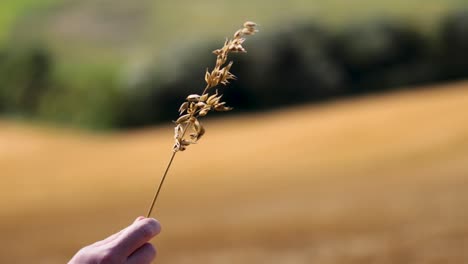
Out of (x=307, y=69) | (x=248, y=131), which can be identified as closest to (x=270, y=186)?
(x=248, y=131)

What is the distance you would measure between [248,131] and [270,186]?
1.69m

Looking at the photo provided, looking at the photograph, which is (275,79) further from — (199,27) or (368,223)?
(368,223)

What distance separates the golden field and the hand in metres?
2.68

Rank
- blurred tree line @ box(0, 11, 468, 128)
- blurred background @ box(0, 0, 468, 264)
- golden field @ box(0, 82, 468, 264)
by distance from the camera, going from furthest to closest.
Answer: blurred tree line @ box(0, 11, 468, 128)
blurred background @ box(0, 0, 468, 264)
golden field @ box(0, 82, 468, 264)

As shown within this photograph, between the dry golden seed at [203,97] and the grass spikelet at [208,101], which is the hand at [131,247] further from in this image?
the dry golden seed at [203,97]

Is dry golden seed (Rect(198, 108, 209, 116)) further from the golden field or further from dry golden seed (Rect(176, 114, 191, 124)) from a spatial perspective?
the golden field

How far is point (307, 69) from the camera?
801 centimetres

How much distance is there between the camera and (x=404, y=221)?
4348 mm

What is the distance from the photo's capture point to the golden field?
4.25m

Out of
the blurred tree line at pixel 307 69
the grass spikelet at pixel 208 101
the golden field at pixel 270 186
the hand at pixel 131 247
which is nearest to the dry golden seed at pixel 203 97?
the grass spikelet at pixel 208 101

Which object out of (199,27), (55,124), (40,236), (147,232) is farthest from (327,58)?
(147,232)

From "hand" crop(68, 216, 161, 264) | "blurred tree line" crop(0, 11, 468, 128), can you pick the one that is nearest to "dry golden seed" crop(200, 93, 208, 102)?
"hand" crop(68, 216, 161, 264)

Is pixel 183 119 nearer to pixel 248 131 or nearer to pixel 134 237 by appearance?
pixel 134 237

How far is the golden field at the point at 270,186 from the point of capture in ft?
13.9
